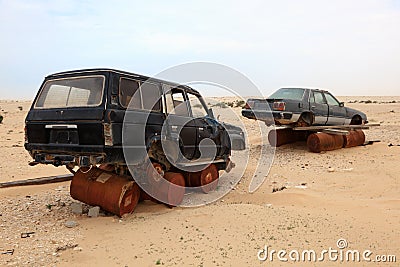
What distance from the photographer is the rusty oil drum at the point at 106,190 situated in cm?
664

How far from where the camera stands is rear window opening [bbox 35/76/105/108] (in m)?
6.31

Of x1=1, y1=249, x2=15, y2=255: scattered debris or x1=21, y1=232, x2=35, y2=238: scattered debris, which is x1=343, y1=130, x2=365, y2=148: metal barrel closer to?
x1=21, y1=232, x2=35, y2=238: scattered debris

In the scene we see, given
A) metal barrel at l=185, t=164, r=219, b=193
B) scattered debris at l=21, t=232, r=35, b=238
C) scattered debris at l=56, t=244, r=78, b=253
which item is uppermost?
metal barrel at l=185, t=164, r=219, b=193

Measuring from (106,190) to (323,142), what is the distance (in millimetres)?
8894

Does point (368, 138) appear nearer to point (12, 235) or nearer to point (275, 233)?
point (275, 233)

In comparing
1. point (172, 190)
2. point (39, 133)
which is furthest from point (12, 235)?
point (172, 190)

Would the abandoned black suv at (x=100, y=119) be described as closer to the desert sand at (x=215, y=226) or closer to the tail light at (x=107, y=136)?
the tail light at (x=107, y=136)

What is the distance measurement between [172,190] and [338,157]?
7.59 meters

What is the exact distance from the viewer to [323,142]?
44.5ft

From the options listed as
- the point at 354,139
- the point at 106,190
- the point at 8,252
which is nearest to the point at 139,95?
the point at 106,190

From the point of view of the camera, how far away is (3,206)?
7.57m

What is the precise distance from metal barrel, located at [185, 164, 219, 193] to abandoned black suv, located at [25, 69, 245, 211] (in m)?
0.52

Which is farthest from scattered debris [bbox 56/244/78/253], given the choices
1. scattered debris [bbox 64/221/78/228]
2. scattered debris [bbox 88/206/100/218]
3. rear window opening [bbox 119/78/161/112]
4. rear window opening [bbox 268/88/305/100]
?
rear window opening [bbox 268/88/305/100]

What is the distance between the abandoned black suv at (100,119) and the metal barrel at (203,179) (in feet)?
1.71
